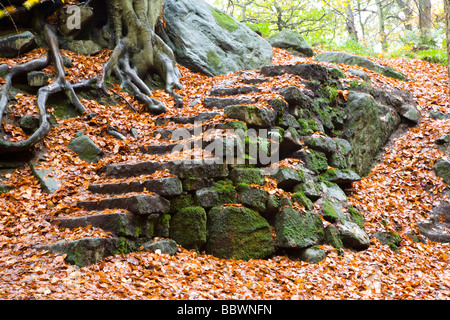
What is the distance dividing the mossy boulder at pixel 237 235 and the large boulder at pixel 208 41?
6595 millimetres

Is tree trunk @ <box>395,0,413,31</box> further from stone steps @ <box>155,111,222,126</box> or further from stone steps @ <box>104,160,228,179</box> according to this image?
stone steps @ <box>104,160,228,179</box>

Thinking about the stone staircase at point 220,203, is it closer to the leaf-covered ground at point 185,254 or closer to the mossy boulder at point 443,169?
the leaf-covered ground at point 185,254

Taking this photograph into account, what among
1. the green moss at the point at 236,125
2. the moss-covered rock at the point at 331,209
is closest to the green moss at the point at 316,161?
the moss-covered rock at the point at 331,209

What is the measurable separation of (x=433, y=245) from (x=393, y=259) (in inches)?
54.0

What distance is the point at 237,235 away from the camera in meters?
5.30

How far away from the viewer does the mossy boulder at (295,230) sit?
213 inches

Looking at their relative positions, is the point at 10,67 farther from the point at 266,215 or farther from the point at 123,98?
the point at 266,215

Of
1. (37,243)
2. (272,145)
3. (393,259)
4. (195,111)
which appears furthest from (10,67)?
(393,259)

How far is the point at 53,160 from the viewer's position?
650 cm

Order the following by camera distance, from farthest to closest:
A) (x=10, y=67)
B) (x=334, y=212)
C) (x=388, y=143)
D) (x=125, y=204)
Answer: (x=388, y=143), (x=10, y=67), (x=334, y=212), (x=125, y=204)

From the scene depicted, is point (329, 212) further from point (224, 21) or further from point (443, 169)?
point (224, 21)

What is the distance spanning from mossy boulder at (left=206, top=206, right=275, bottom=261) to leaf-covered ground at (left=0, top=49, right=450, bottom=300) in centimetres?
19

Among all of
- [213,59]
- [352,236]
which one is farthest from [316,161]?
[213,59]

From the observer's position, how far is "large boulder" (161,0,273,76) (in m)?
11.1
